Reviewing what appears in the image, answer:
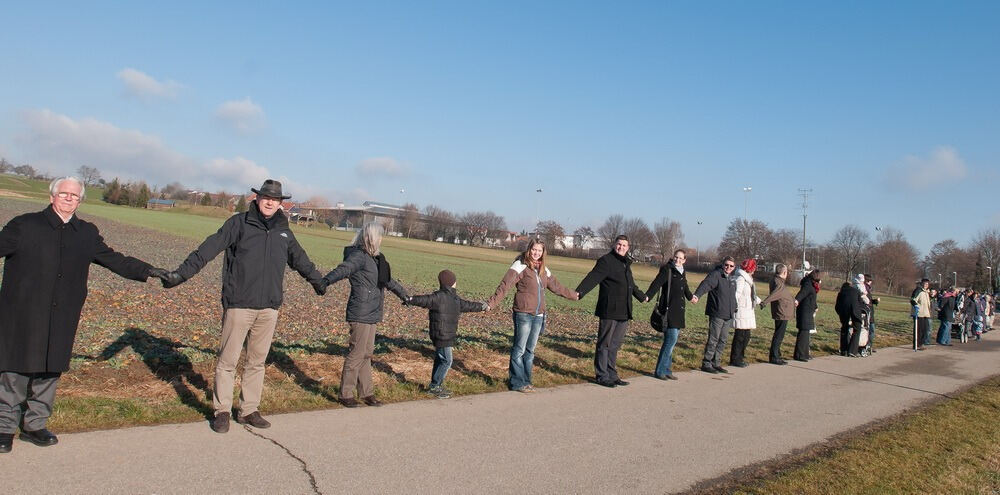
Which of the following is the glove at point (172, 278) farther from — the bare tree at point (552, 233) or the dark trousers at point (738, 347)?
the bare tree at point (552, 233)

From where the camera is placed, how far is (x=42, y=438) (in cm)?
480

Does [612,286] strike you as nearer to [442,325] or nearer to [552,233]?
[442,325]

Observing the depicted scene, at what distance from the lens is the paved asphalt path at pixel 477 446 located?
14.7 ft

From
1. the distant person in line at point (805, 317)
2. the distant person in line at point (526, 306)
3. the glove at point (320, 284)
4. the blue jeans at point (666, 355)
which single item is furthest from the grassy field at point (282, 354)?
the glove at point (320, 284)

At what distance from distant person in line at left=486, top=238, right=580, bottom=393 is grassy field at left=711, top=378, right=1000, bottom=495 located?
11.2 feet

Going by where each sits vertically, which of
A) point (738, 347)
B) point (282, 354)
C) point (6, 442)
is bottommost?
point (282, 354)

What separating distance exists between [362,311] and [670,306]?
5.10 m

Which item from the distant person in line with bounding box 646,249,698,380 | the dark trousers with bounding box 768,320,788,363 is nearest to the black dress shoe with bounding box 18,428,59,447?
the distant person in line with bounding box 646,249,698,380

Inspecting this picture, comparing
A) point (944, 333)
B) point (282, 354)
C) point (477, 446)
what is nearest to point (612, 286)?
point (477, 446)

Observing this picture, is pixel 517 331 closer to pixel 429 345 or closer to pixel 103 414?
pixel 429 345

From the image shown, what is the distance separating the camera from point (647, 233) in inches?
5413

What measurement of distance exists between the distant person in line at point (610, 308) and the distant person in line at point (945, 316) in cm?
1481

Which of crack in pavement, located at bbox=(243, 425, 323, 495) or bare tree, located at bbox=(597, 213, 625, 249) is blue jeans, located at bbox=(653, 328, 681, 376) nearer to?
crack in pavement, located at bbox=(243, 425, 323, 495)

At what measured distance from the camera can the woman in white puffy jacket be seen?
11.6 metres
